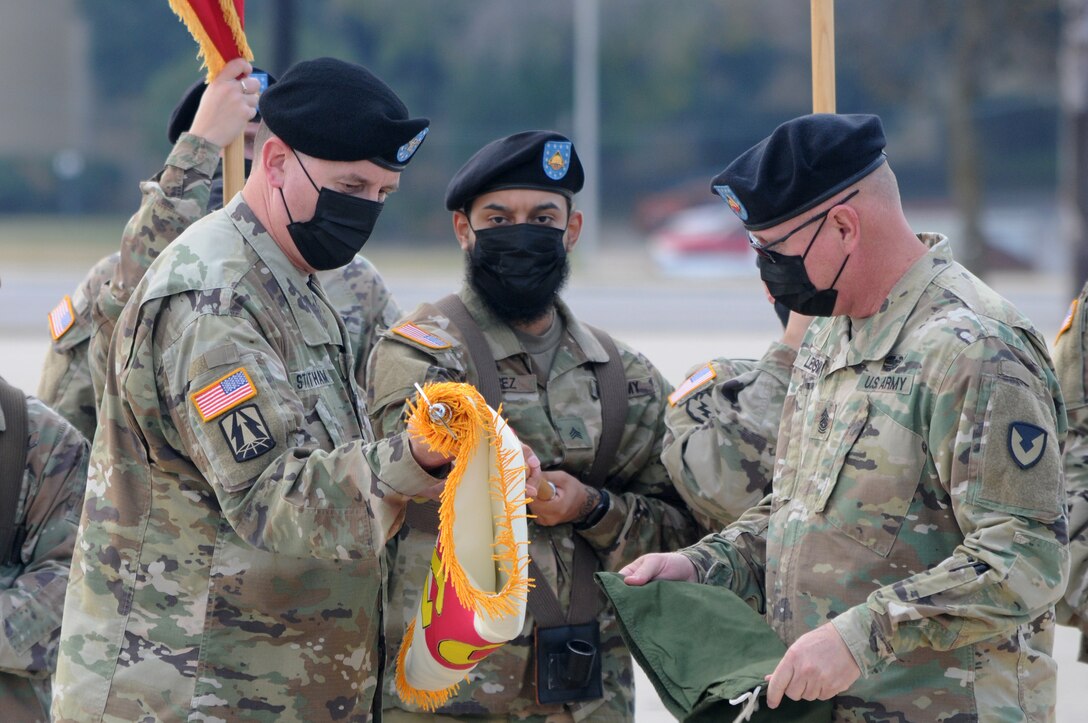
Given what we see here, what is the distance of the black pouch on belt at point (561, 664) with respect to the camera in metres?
3.63

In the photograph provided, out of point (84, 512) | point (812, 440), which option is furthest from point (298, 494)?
point (812, 440)

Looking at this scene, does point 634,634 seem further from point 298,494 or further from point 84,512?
point 84,512

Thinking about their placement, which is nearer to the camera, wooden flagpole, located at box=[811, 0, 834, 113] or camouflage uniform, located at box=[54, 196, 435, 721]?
camouflage uniform, located at box=[54, 196, 435, 721]

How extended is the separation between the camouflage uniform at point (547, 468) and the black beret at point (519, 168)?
308 mm

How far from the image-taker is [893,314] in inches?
111

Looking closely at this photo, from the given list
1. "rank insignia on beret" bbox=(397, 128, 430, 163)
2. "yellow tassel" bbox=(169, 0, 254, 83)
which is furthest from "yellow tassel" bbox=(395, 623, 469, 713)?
"yellow tassel" bbox=(169, 0, 254, 83)

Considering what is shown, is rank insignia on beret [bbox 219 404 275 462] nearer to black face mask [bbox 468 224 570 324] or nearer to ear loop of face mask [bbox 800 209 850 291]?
ear loop of face mask [bbox 800 209 850 291]

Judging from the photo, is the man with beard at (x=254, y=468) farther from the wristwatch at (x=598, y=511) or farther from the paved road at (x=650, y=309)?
the paved road at (x=650, y=309)

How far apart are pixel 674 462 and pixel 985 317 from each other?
1142mm

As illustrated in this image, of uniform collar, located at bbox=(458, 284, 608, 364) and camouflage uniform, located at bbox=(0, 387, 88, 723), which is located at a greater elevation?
uniform collar, located at bbox=(458, 284, 608, 364)

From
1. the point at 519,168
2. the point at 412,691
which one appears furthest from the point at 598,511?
the point at 519,168

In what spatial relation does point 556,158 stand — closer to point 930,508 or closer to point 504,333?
point 504,333

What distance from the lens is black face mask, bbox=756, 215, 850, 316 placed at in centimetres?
288

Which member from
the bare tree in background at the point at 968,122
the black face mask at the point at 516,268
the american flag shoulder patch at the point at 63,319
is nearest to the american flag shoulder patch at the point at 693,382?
the black face mask at the point at 516,268
